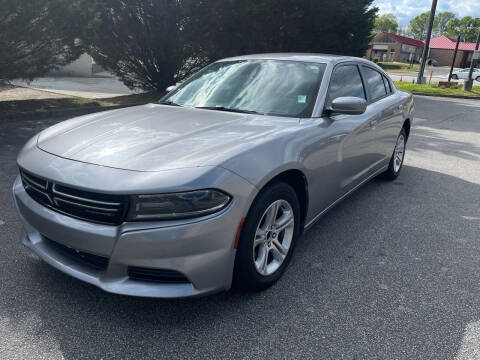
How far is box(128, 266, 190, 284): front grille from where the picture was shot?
7.27 feet

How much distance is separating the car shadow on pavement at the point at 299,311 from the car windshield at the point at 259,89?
1229 millimetres

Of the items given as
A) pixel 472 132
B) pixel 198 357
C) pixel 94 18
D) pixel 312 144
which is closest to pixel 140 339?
pixel 198 357

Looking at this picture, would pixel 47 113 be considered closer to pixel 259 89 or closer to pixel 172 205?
pixel 259 89

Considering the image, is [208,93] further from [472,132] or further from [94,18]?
[472,132]

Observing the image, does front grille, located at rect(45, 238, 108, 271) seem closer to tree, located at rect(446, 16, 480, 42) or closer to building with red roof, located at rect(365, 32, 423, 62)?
building with red roof, located at rect(365, 32, 423, 62)

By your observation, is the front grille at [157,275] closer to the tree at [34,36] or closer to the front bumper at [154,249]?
the front bumper at [154,249]

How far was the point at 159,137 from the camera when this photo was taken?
2.71 meters

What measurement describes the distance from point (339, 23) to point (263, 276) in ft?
45.1

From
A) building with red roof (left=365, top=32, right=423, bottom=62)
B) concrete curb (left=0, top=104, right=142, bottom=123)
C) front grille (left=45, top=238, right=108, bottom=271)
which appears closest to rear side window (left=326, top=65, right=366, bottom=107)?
front grille (left=45, top=238, right=108, bottom=271)

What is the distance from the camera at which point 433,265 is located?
3.29 meters

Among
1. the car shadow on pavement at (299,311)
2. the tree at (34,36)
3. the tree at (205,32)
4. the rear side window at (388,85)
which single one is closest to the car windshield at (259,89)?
the car shadow on pavement at (299,311)

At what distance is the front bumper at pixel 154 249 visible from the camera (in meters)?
2.14

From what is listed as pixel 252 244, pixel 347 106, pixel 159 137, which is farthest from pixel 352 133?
pixel 159 137

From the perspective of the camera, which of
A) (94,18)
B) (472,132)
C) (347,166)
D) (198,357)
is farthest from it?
(472,132)
